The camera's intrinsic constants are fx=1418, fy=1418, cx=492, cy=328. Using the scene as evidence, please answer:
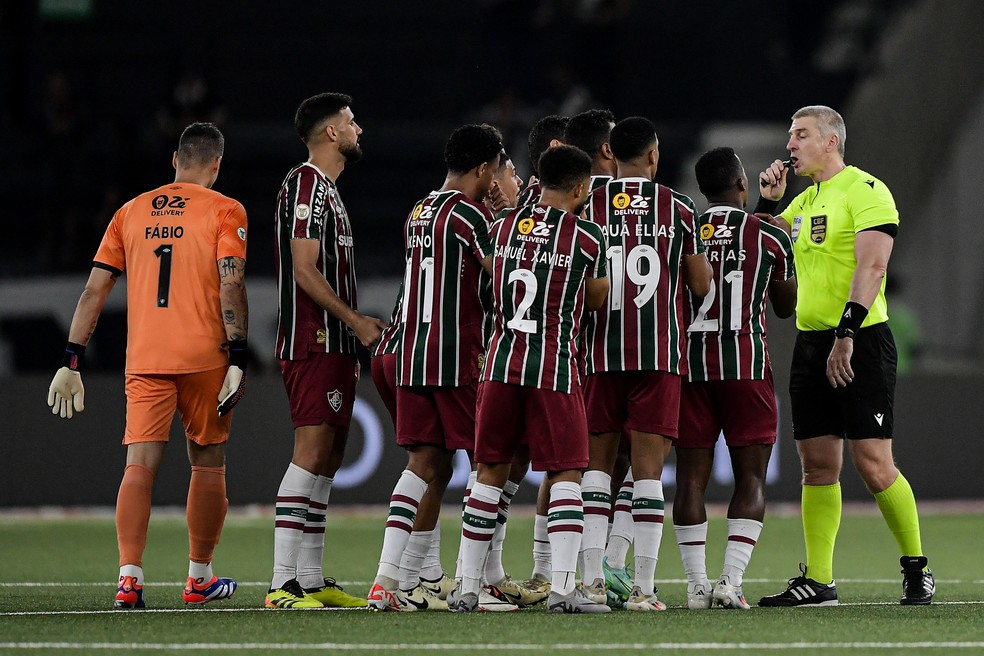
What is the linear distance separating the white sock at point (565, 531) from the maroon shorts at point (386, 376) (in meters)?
1.02

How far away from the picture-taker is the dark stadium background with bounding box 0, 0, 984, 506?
53.6 ft

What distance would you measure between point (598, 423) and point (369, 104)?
49.0 ft

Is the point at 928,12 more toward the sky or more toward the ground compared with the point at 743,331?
more toward the sky

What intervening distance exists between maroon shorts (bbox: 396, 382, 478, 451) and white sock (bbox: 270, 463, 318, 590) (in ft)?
1.73

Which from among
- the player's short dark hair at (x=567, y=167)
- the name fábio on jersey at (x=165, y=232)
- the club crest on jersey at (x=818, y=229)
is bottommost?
the name fábio on jersey at (x=165, y=232)

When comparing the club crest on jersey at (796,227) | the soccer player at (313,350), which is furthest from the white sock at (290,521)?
the club crest on jersey at (796,227)

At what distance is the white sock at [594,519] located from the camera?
20.6 feet

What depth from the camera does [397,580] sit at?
6.30 metres

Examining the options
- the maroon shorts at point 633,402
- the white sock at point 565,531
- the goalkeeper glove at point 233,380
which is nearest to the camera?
the white sock at point 565,531

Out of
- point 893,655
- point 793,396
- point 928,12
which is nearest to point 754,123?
point 928,12

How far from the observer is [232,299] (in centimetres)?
667

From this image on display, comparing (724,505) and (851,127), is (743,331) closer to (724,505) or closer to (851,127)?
(724,505)

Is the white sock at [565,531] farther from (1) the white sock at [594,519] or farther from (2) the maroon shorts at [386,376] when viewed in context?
(2) the maroon shorts at [386,376]

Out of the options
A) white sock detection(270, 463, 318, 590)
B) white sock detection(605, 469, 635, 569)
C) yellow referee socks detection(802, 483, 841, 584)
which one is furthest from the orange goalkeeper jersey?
yellow referee socks detection(802, 483, 841, 584)
